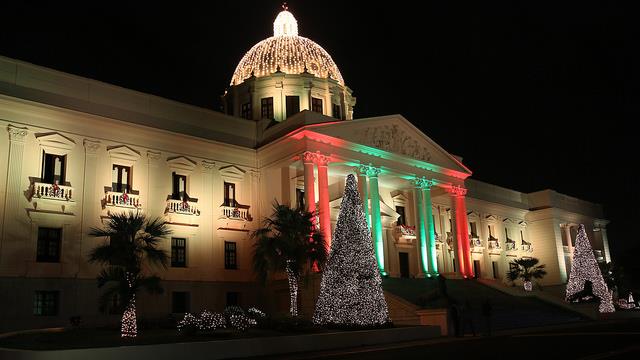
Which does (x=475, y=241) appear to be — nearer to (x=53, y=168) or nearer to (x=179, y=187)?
(x=179, y=187)

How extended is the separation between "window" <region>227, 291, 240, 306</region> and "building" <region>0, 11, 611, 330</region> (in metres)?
0.09

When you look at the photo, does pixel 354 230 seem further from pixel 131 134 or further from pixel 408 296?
pixel 131 134

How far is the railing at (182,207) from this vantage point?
32344 millimetres

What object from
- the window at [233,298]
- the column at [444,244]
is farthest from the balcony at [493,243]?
the window at [233,298]

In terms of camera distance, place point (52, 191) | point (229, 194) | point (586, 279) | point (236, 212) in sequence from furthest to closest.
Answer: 1. point (586, 279)
2. point (229, 194)
3. point (236, 212)
4. point (52, 191)

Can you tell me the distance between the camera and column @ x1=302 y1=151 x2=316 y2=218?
33.6 metres

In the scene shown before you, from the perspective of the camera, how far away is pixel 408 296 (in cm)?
3247

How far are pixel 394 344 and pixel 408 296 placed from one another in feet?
38.4

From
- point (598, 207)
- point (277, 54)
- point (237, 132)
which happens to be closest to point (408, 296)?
point (237, 132)

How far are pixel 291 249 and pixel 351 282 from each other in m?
5.20

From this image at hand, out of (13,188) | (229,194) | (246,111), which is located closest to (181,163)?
(229,194)

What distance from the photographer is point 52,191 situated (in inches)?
1107

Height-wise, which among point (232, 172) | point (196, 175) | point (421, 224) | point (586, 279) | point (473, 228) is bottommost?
point (586, 279)

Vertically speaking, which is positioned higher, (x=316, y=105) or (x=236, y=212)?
(x=316, y=105)
